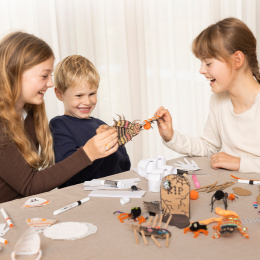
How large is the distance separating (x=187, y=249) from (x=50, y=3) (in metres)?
2.13

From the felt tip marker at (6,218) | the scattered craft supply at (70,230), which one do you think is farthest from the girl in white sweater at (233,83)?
the felt tip marker at (6,218)

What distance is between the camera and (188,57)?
3.02 metres

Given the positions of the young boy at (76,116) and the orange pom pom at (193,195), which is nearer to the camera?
the orange pom pom at (193,195)

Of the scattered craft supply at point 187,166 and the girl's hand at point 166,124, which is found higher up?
the girl's hand at point 166,124

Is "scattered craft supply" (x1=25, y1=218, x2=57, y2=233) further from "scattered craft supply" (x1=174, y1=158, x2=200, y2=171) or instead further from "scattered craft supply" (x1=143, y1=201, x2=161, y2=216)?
"scattered craft supply" (x1=174, y1=158, x2=200, y2=171)

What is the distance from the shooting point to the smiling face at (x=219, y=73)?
4.85 feet

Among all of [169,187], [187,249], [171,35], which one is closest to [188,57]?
[171,35]

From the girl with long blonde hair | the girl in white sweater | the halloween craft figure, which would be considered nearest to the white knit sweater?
the girl in white sweater

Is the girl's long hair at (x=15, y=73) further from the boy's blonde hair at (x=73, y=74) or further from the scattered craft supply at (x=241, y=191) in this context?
the scattered craft supply at (x=241, y=191)

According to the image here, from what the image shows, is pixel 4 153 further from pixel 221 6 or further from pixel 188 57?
pixel 221 6

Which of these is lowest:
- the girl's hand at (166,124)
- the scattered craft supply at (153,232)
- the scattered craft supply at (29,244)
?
the scattered craft supply at (153,232)

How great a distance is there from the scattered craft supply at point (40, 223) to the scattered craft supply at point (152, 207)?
253 millimetres

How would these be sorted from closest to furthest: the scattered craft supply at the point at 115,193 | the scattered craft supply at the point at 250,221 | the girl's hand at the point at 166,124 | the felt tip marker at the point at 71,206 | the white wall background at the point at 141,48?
the scattered craft supply at the point at 250,221 → the felt tip marker at the point at 71,206 → the scattered craft supply at the point at 115,193 → the girl's hand at the point at 166,124 → the white wall background at the point at 141,48

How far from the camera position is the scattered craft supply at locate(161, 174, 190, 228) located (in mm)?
938
